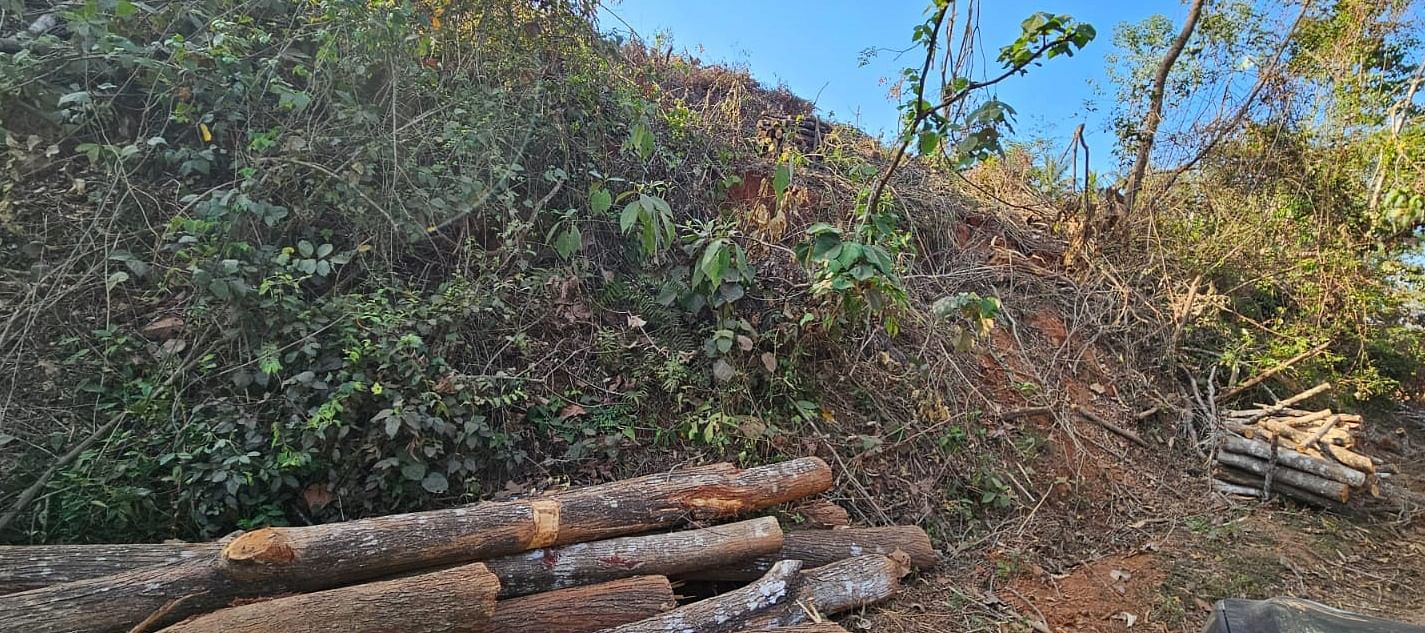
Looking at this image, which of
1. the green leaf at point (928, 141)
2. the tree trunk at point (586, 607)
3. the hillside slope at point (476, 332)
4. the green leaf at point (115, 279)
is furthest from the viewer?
the green leaf at point (928, 141)

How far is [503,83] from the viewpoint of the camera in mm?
4383

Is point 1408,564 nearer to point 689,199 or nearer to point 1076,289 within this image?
point 1076,289

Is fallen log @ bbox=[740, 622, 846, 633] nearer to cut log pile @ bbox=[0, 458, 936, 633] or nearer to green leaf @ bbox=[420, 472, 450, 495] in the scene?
cut log pile @ bbox=[0, 458, 936, 633]

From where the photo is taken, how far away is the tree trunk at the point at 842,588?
8.34 feet

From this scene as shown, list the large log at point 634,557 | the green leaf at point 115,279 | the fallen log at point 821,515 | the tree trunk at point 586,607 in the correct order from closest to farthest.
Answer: the tree trunk at point 586,607, the large log at point 634,557, the green leaf at point 115,279, the fallen log at point 821,515

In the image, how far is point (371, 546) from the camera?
217cm

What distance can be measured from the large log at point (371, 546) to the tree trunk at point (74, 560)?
12 cm

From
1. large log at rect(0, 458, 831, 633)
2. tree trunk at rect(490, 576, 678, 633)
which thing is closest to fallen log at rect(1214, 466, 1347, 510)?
large log at rect(0, 458, 831, 633)

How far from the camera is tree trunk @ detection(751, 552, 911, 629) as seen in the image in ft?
8.34

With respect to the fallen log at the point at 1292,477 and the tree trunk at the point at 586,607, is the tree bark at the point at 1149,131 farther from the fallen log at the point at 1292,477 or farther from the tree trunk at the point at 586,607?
the tree trunk at the point at 586,607

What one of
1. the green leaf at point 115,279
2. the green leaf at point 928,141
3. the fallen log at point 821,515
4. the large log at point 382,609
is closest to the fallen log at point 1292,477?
the fallen log at point 821,515

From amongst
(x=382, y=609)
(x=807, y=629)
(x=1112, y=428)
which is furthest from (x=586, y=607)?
(x=1112, y=428)

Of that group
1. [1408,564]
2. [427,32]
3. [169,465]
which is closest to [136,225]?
[169,465]

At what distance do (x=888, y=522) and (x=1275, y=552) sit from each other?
2.32m
